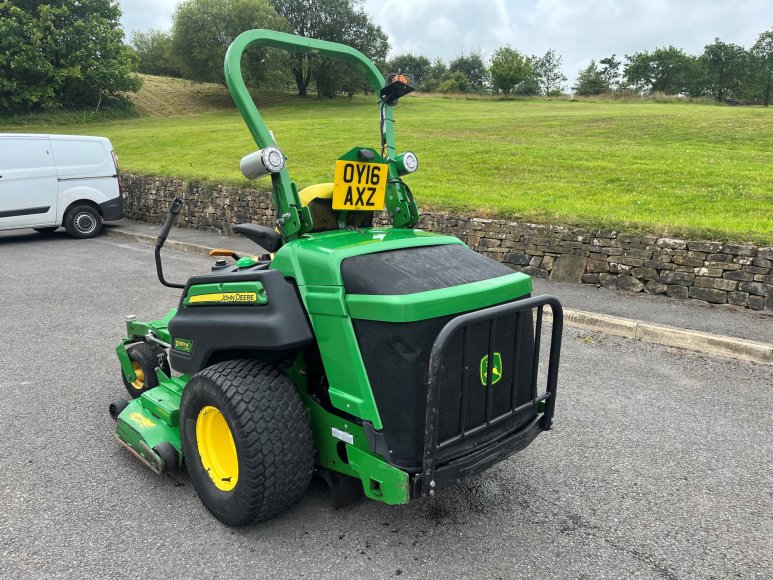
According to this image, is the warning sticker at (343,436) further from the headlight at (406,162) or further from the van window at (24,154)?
the van window at (24,154)

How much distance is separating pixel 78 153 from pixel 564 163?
9.59m

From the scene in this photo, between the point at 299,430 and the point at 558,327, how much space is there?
1238 mm

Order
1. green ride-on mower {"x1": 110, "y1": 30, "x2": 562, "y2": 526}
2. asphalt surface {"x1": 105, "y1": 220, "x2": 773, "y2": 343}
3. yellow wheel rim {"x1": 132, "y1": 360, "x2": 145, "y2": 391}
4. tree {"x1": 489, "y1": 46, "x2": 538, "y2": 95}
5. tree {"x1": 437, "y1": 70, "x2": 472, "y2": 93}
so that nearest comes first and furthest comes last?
green ride-on mower {"x1": 110, "y1": 30, "x2": 562, "y2": 526} < yellow wheel rim {"x1": 132, "y1": 360, "x2": 145, "y2": 391} < asphalt surface {"x1": 105, "y1": 220, "x2": 773, "y2": 343} < tree {"x1": 489, "y1": 46, "x2": 538, "y2": 95} < tree {"x1": 437, "y1": 70, "x2": 472, "y2": 93}

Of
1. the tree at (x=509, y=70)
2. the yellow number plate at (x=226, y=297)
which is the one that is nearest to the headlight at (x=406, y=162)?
the yellow number plate at (x=226, y=297)

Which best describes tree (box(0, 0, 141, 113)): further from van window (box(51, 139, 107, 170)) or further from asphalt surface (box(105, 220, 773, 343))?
asphalt surface (box(105, 220, 773, 343))

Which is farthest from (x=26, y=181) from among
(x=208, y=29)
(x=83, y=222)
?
(x=208, y=29)

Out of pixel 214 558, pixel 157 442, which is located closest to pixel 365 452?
pixel 214 558

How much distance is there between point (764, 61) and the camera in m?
67.8

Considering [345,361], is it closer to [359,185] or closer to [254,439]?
[254,439]

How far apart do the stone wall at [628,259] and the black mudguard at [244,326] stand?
17.0 ft

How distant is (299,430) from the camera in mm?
2475

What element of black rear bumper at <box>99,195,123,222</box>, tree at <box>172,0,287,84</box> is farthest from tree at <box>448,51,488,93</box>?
black rear bumper at <box>99,195,123,222</box>

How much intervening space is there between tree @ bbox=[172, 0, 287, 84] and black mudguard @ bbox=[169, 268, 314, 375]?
41.4m

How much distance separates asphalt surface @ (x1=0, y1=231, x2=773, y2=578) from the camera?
2.44m
